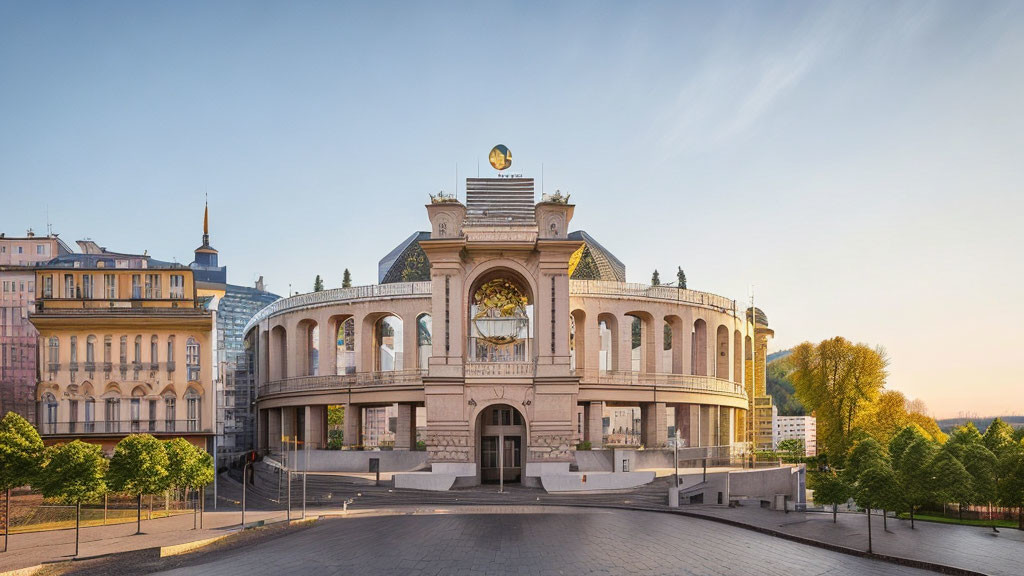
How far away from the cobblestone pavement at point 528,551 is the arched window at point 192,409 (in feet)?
82.0

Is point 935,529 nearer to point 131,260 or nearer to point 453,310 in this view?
point 453,310

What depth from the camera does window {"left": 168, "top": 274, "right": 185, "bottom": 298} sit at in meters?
63.2

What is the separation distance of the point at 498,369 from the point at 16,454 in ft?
89.2

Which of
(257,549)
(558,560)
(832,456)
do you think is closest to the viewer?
(558,560)

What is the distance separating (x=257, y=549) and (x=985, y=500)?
3503 cm

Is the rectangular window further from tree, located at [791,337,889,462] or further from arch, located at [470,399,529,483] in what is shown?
tree, located at [791,337,889,462]

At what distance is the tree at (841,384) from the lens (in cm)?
7712

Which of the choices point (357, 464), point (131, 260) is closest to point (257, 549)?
point (357, 464)

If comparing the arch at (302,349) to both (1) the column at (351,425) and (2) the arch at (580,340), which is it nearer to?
(1) the column at (351,425)

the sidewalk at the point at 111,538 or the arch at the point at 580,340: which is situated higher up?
A: the arch at the point at 580,340

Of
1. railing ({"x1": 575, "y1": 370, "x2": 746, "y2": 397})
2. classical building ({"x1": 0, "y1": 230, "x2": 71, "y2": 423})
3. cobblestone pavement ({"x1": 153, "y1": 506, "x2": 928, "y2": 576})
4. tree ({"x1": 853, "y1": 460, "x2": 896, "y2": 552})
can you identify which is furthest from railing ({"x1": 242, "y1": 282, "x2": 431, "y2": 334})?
tree ({"x1": 853, "y1": 460, "x2": 896, "y2": 552})

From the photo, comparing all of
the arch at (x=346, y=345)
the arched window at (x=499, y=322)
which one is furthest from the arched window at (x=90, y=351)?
the arched window at (x=499, y=322)

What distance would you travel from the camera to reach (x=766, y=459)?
66.7 metres

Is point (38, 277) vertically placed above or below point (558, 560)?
above
